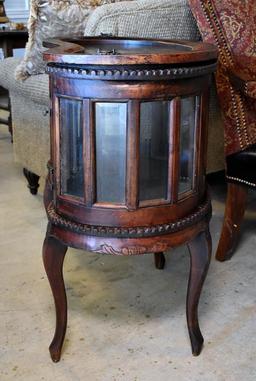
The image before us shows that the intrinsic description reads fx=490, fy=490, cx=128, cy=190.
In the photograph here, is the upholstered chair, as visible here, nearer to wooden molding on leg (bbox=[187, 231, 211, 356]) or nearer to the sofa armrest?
the sofa armrest

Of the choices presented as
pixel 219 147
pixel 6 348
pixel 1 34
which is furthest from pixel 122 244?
pixel 1 34

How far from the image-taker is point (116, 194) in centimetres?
111

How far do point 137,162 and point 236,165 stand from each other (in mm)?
691

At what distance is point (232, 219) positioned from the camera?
1792 millimetres

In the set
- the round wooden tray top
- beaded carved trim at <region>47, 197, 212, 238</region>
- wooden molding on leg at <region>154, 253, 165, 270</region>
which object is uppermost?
the round wooden tray top

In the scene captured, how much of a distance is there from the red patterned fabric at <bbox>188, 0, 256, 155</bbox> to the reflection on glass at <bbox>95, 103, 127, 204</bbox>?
69cm

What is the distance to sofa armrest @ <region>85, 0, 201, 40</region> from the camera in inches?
65.2

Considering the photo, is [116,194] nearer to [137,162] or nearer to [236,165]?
[137,162]

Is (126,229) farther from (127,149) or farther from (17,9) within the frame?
(17,9)

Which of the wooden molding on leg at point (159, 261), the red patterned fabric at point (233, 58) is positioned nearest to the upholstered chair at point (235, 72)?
the red patterned fabric at point (233, 58)

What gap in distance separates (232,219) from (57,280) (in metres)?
0.79

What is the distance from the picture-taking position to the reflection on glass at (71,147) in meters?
1.09

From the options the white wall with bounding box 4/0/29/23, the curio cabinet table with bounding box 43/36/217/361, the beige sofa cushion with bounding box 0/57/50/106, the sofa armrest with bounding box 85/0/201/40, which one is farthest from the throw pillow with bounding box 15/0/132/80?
the white wall with bounding box 4/0/29/23

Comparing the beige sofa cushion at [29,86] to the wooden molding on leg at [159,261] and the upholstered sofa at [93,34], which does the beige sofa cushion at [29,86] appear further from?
the wooden molding on leg at [159,261]
